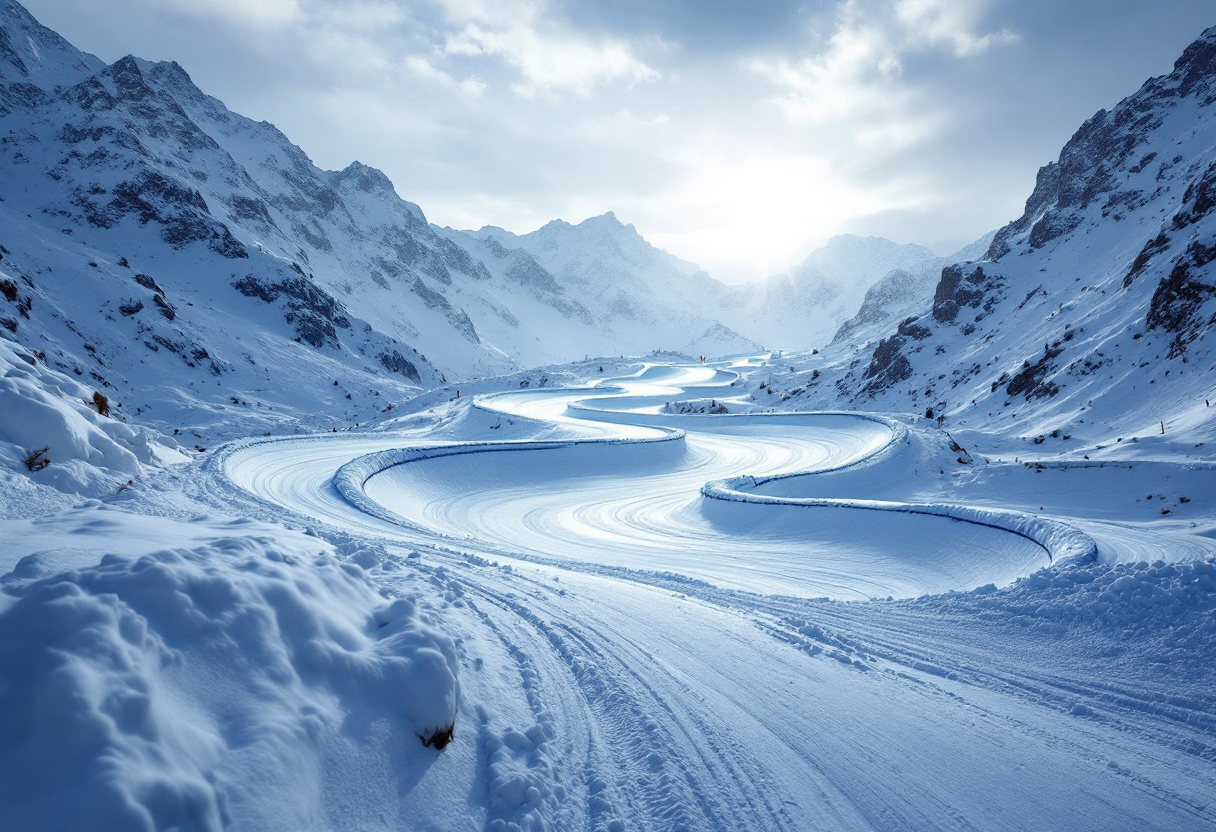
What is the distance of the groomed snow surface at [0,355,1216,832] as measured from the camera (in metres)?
2.90

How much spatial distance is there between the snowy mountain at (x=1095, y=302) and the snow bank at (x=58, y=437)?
87.7 ft

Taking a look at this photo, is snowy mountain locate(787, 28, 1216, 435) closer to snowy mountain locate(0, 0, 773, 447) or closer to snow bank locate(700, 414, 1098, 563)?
snow bank locate(700, 414, 1098, 563)

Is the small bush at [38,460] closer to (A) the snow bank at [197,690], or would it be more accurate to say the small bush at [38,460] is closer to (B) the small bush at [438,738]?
(A) the snow bank at [197,690]

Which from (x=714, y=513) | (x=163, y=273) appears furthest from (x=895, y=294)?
(x=714, y=513)

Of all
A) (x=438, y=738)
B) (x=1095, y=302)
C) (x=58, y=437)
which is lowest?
(x=438, y=738)

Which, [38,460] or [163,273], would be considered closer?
[38,460]

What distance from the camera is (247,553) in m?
4.46

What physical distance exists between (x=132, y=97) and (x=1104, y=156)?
118 metres

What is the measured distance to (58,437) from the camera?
28.4ft

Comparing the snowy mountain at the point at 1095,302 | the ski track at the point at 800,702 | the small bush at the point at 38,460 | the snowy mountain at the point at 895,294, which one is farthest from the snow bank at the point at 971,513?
the snowy mountain at the point at 895,294

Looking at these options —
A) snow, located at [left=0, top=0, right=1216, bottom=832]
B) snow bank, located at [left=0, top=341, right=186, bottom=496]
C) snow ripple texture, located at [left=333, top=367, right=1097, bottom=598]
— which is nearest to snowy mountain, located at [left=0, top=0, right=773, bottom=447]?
snow ripple texture, located at [left=333, top=367, right=1097, bottom=598]

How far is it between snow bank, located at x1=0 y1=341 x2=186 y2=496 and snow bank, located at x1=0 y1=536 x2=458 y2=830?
6086mm

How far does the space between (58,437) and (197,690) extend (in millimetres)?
8270

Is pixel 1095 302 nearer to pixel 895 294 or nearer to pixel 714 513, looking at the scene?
pixel 714 513
